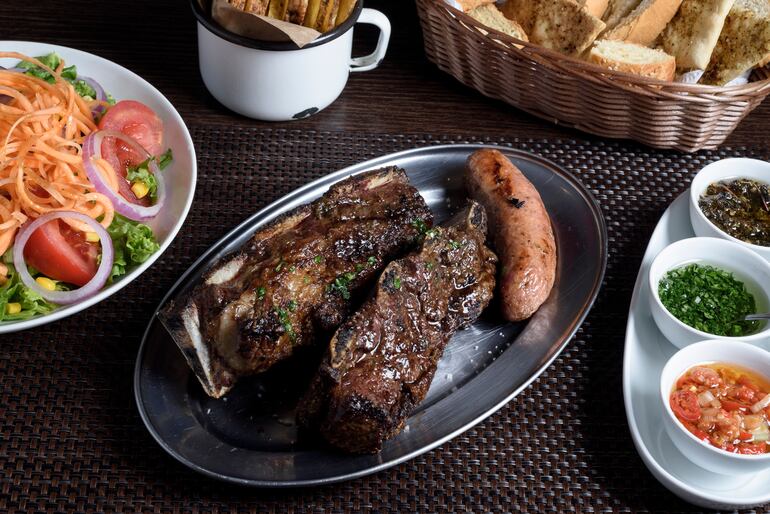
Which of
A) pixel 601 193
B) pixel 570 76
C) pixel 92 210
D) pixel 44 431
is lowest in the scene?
pixel 44 431

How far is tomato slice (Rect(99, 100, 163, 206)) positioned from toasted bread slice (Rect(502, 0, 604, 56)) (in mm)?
2080

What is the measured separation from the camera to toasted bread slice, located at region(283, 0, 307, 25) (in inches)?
142

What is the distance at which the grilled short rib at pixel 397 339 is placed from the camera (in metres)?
2.54

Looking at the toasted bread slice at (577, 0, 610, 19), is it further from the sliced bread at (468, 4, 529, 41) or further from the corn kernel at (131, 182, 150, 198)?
the corn kernel at (131, 182, 150, 198)

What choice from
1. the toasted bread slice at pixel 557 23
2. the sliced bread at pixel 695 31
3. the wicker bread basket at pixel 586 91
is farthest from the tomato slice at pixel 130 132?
the sliced bread at pixel 695 31

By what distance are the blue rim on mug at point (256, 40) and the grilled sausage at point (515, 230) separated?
0.87 m

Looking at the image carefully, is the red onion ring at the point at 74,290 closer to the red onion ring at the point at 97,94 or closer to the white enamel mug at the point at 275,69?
the red onion ring at the point at 97,94

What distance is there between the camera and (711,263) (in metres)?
3.30

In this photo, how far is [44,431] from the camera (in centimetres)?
280

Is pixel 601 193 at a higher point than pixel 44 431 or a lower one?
higher

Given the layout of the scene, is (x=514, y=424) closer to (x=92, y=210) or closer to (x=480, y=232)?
(x=480, y=232)

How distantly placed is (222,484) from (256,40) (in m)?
1.98

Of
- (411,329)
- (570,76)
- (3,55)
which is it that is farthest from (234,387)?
(570,76)

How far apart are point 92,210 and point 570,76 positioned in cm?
237
